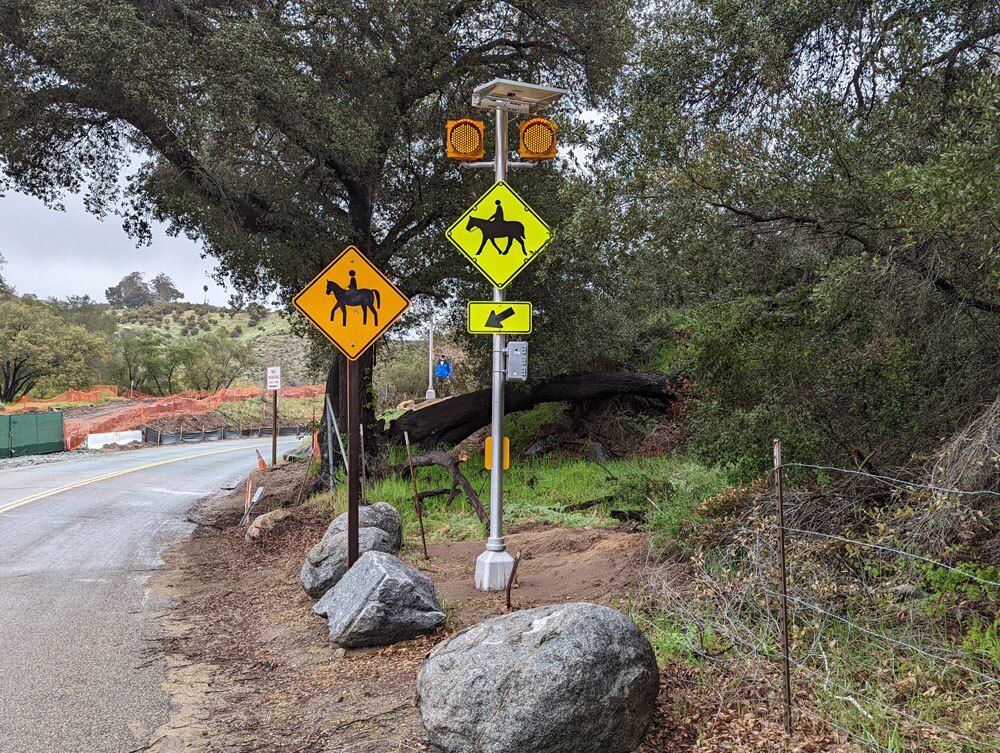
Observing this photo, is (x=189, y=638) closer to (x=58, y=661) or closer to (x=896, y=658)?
(x=58, y=661)

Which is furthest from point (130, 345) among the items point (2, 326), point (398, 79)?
point (398, 79)

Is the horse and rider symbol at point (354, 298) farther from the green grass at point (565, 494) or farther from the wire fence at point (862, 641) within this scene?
the wire fence at point (862, 641)

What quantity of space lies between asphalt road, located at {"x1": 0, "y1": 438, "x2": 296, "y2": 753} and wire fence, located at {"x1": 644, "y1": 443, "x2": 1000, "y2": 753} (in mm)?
3868

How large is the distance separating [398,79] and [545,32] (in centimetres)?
279

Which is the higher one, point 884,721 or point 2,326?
point 2,326

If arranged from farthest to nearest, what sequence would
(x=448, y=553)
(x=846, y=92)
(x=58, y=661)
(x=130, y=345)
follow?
(x=130, y=345) < (x=448, y=553) < (x=846, y=92) < (x=58, y=661)

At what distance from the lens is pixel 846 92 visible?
29.8 feet

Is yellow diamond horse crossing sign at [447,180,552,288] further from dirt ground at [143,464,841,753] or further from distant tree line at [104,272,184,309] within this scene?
distant tree line at [104,272,184,309]

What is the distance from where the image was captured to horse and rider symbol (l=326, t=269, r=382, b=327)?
28.4 feet

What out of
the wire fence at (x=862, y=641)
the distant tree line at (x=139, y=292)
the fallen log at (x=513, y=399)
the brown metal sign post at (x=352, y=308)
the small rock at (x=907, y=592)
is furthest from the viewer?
the distant tree line at (x=139, y=292)

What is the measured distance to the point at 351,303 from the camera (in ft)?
28.5

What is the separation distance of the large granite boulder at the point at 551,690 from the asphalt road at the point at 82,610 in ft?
6.60

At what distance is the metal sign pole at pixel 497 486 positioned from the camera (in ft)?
25.5

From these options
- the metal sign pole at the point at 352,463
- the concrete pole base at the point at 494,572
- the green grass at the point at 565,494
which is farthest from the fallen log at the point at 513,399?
the concrete pole base at the point at 494,572
